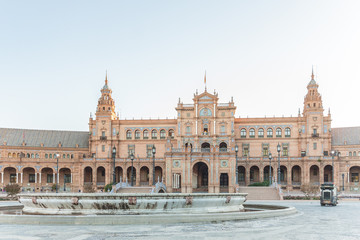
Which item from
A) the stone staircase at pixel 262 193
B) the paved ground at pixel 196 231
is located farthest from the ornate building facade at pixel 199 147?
the paved ground at pixel 196 231

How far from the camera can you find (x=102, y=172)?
84500 mm

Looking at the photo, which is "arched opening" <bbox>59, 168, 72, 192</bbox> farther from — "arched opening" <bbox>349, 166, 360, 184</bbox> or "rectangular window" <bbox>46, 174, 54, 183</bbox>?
"arched opening" <bbox>349, 166, 360, 184</bbox>

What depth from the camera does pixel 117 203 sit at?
18.9 meters

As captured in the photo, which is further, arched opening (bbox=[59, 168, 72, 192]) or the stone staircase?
arched opening (bbox=[59, 168, 72, 192])

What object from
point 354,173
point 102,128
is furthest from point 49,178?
point 354,173

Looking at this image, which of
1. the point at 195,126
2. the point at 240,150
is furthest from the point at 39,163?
the point at 240,150

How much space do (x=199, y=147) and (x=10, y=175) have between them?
38725mm

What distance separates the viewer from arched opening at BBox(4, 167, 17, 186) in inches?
3254

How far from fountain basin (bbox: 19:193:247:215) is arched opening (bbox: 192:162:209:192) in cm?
4642

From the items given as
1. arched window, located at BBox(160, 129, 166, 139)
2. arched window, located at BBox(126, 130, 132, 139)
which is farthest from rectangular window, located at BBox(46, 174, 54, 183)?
arched window, located at BBox(160, 129, 166, 139)

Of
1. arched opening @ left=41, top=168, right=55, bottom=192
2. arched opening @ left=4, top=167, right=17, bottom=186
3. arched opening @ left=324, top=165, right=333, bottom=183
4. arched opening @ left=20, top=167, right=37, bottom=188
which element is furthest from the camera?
arched opening @ left=41, top=168, right=55, bottom=192

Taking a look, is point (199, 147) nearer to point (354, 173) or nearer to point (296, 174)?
point (296, 174)

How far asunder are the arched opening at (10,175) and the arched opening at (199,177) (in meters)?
37.3

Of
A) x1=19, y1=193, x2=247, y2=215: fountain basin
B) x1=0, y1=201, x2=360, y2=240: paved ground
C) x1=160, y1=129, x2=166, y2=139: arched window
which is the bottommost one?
x1=0, y1=201, x2=360, y2=240: paved ground
